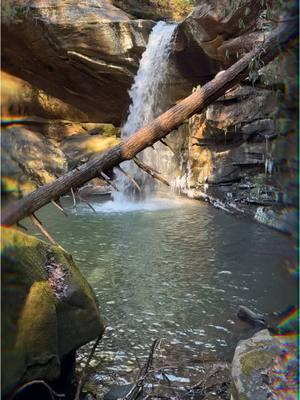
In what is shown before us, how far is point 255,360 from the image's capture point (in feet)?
11.3

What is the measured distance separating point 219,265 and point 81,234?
156 inches

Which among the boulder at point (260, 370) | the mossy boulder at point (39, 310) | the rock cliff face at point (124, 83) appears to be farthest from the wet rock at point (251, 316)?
the rock cliff face at point (124, 83)

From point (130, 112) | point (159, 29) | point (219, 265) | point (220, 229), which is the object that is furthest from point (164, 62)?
point (219, 265)

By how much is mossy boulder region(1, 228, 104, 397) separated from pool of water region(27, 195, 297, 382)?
3.95 ft

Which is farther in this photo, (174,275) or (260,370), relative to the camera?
(174,275)

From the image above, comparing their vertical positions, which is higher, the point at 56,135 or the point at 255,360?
the point at 56,135

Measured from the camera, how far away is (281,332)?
2174 millimetres

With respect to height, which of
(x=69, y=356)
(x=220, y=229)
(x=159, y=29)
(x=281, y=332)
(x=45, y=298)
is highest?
(x=159, y=29)

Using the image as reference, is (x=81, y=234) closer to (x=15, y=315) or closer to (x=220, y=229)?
(x=220, y=229)

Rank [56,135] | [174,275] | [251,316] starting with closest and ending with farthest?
[251,316] < [174,275] < [56,135]

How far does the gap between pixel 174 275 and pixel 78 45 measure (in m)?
11.8

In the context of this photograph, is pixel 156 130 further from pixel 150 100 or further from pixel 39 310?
pixel 150 100

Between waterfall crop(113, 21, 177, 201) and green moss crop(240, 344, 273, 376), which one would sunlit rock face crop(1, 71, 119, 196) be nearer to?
waterfall crop(113, 21, 177, 201)

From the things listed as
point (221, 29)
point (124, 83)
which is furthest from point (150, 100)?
point (221, 29)
